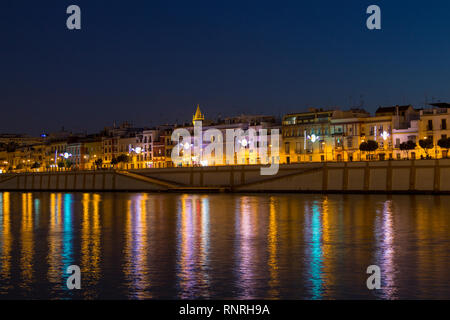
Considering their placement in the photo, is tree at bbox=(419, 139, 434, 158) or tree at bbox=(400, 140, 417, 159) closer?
tree at bbox=(419, 139, 434, 158)

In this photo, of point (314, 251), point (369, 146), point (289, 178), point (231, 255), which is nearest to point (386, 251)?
point (314, 251)

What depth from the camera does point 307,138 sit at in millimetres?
77625

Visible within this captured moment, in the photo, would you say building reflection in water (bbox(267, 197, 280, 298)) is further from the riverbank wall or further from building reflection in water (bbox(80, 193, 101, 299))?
the riverbank wall

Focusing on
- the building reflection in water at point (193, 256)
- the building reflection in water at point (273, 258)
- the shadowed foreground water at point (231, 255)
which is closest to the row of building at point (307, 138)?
the shadowed foreground water at point (231, 255)

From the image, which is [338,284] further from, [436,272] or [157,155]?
[157,155]

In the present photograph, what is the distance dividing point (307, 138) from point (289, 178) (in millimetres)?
13583

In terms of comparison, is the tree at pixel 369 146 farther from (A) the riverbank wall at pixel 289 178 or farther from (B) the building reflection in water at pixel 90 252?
(B) the building reflection in water at pixel 90 252

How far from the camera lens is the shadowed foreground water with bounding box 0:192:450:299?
53.5 feet

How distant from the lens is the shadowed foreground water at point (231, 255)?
16312mm

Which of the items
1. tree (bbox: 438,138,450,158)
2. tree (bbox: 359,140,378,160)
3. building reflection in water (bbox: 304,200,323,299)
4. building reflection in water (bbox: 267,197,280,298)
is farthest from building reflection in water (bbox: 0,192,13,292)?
tree (bbox: 359,140,378,160)

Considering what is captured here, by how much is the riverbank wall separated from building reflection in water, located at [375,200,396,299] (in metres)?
20.3
